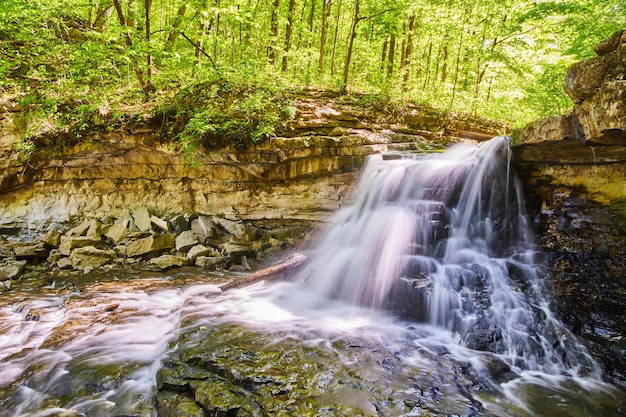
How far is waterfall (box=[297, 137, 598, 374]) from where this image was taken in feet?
13.9

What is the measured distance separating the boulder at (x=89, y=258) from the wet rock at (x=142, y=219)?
1.19 metres

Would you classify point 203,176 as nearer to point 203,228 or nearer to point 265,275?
point 203,228

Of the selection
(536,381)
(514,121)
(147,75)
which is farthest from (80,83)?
(514,121)

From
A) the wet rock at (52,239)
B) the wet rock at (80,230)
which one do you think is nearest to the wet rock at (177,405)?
the wet rock at (52,239)

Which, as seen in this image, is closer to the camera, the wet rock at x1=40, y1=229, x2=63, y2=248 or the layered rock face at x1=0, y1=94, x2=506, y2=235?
the wet rock at x1=40, y1=229, x2=63, y2=248

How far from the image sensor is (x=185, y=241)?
27.5 ft

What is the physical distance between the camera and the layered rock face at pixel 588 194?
405 cm

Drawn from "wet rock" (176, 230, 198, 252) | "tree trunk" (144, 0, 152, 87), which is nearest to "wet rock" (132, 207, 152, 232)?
"wet rock" (176, 230, 198, 252)

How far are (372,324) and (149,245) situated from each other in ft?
19.4

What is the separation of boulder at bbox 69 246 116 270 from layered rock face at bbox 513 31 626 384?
8693 mm

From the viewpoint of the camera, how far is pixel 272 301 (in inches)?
221

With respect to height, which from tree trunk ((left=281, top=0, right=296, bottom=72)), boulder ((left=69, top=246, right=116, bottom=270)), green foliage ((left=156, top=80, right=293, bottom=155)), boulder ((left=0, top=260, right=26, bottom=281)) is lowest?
boulder ((left=0, top=260, right=26, bottom=281))

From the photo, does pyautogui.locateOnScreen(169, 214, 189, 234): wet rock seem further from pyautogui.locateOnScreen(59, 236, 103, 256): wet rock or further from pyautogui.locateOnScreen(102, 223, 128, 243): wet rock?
pyautogui.locateOnScreen(59, 236, 103, 256): wet rock

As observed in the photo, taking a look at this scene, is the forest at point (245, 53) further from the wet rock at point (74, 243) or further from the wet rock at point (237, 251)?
the wet rock at point (74, 243)
